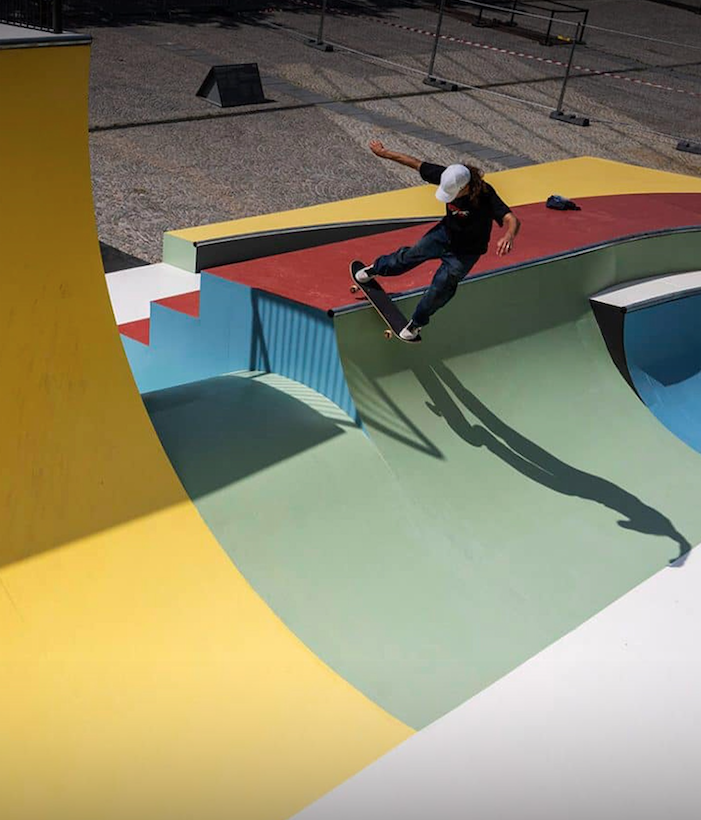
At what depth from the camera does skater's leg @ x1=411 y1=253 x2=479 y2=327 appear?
5.71 m

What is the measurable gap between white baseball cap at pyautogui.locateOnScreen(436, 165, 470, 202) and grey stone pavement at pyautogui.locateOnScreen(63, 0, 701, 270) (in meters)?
5.05

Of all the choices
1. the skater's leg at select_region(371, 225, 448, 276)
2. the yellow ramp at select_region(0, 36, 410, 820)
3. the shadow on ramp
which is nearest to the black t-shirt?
the skater's leg at select_region(371, 225, 448, 276)

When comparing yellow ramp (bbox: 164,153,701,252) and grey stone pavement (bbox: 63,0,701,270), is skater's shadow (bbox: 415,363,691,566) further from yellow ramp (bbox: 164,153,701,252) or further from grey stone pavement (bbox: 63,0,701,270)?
grey stone pavement (bbox: 63,0,701,270)

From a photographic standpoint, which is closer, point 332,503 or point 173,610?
point 173,610

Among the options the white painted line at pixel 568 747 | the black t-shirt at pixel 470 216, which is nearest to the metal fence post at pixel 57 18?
the black t-shirt at pixel 470 216

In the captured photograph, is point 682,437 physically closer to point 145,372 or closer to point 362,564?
point 362,564

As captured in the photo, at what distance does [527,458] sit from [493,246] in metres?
2.28

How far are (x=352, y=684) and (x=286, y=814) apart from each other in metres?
0.97

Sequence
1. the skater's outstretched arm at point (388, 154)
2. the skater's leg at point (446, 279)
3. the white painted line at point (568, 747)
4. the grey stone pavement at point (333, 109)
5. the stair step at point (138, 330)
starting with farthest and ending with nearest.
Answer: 1. the grey stone pavement at point (333, 109)
2. the stair step at point (138, 330)
3. the skater's leg at point (446, 279)
4. the skater's outstretched arm at point (388, 154)
5. the white painted line at point (568, 747)

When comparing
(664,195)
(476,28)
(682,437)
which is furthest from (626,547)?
(476,28)

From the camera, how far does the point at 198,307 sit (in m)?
7.00

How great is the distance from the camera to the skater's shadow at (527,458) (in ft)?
21.2

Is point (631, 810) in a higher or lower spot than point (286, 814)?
higher

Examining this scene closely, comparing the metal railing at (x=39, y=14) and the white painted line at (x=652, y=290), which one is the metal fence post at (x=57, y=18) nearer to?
the metal railing at (x=39, y=14)
